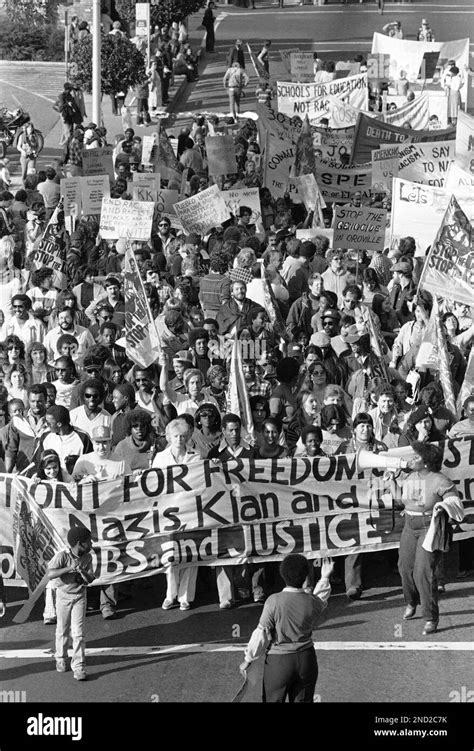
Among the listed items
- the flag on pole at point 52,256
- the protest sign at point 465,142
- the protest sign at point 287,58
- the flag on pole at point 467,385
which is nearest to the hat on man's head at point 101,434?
the flag on pole at point 467,385

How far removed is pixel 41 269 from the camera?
16109 mm

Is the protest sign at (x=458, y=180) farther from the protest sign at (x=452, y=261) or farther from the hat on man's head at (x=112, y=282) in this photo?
the hat on man's head at (x=112, y=282)

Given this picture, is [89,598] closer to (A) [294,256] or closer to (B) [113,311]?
(B) [113,311]

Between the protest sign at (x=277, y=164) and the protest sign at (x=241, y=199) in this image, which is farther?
the protest sign at (x=277, y=164)

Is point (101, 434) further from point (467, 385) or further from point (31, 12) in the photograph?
point (31, 12)

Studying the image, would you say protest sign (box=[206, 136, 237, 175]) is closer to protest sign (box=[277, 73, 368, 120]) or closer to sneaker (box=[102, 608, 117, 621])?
protest sign (box=[277, 73, 368, 120])

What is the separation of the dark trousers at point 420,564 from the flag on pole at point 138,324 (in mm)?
3398

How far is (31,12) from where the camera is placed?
3853 centimetres

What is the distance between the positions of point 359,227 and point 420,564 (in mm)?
6752

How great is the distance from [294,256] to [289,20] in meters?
33.3

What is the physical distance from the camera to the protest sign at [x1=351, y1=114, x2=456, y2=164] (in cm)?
2331

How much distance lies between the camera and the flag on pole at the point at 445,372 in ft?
43.9

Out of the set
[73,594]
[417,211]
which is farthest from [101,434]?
[417,211]

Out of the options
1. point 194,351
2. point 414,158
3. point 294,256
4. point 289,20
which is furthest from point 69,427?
point 289,20
